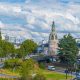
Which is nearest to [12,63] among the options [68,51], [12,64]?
[12,64]

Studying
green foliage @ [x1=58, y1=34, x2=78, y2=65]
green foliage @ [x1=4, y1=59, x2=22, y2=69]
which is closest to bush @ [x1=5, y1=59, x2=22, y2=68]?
green foliage @ [x1=4, y1=59, x2=22, y2=69]

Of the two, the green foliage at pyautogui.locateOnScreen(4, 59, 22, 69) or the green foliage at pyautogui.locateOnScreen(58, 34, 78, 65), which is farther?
the green foliage at pyautogui.locateOnScreen(58, 34, 78, 65)

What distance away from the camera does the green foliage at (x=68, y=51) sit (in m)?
180

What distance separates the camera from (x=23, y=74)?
101m

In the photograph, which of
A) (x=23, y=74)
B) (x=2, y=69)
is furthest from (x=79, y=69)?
(x=23, y=74)

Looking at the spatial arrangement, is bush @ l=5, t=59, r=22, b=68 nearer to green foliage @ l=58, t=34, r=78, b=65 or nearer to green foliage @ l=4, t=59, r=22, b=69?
green foliage @ l=4, t=59, r=22, b=69

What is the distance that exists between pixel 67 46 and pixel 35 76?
87.0 metres

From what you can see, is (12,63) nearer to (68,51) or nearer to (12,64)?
(12,64)

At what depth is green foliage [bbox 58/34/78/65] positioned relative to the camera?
17988 cm

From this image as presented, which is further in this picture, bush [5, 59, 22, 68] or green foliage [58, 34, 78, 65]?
green foliage [58, 34, 78, 65]

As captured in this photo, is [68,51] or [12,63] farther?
[68,51]

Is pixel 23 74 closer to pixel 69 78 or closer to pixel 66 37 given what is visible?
pixel 69 78

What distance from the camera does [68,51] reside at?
180750 mm

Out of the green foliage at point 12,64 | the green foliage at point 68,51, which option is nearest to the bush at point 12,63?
the green foliage at point 12,64
